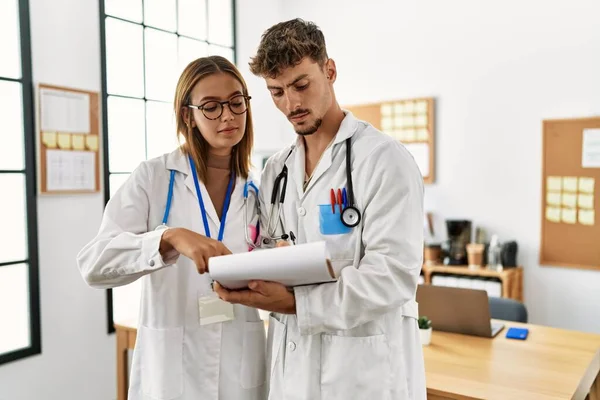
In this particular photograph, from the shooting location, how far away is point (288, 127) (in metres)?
5.37

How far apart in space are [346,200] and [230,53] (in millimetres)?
3825

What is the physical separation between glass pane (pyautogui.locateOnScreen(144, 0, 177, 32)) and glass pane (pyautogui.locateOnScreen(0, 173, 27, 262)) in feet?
5.26

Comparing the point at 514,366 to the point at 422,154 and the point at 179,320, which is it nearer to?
the point at 179,320

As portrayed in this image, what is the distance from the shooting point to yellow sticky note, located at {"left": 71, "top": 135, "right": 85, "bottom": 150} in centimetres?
331

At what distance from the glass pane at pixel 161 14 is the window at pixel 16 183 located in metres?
1.09

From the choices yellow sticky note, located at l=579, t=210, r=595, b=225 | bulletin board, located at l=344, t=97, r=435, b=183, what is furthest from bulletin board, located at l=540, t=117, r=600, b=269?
bulletin board, located at l=344, t=97, r=435, b=183

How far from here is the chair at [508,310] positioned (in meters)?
2.78

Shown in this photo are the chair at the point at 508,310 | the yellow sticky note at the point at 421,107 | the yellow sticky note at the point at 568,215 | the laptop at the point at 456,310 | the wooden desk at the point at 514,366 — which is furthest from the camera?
the yellow sticky note at the point at 421,107

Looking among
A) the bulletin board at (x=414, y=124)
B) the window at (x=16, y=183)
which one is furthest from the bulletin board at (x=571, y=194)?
the window at (x=16, y=183)

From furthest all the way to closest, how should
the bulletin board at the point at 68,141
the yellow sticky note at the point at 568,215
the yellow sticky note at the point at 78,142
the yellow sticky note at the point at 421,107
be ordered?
the yellow sticky note at the point at 421,107 → the yellow sticky note at the point at 568,215 → the yellow sticky note at the point at 78,142 → the bulletin board at the point at 68,141

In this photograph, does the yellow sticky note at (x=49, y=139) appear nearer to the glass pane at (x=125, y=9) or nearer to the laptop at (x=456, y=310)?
the glass pane at (x=125, y=9)

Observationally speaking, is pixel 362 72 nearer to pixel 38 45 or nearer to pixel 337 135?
pixel 38 45

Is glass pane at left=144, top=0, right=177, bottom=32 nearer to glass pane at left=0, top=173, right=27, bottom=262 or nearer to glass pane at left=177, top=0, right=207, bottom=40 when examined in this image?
glass pane at left=177, top=0, right=207, bottom=40

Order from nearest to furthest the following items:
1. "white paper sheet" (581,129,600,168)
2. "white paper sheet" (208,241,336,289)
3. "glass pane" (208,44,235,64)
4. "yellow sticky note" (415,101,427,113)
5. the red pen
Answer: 1. "white paper sheet" (208,241,336,289)
2. the red pen
3. "white paper sheet" (581,129,600,168)
4. "yellow sticky note" (415,101,427,113)
5. "glass pane" (208,44,235,64)
